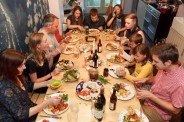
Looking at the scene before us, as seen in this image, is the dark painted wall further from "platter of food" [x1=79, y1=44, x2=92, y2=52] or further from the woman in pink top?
the woman in pink top

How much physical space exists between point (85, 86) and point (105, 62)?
0.60 m

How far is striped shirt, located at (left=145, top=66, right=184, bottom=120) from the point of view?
5.01ft

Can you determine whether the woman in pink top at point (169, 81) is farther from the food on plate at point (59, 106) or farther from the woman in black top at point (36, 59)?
the woman in black top at point (36, 59)

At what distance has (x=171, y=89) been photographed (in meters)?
1.60

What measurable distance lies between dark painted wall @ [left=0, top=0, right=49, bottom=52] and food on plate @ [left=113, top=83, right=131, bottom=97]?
4.20ft

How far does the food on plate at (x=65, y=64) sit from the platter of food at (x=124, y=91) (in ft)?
1.97

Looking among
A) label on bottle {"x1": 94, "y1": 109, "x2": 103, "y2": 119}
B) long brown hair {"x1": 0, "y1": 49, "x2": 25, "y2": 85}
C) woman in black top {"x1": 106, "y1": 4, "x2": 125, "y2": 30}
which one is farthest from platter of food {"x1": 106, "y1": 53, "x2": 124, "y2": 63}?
woman in black top {"x1": 106, "y1": 4, "x2": 125, "y2": 30}

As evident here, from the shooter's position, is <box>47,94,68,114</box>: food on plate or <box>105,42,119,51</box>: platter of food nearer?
<box>47,94,68,114</box>: food on plate

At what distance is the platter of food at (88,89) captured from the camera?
1.65 m

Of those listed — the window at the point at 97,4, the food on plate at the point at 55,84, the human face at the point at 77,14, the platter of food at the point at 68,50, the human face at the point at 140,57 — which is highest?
the human face at the point at 77,14

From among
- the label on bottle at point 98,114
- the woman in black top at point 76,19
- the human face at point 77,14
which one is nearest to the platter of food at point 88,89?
the label on bottle at point 98,114

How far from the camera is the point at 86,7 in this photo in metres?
6.96

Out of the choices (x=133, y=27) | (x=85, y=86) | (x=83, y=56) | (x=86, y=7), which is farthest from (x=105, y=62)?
(x=86, y=7)

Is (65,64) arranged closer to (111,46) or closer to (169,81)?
(111,46)
